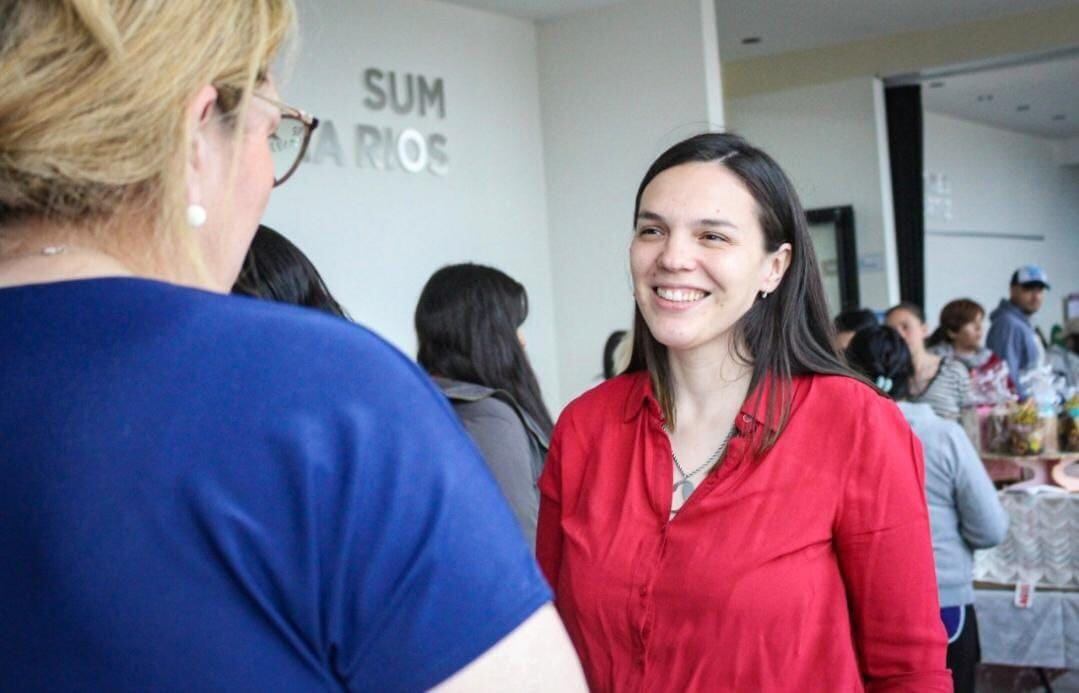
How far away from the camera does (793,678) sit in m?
1.59

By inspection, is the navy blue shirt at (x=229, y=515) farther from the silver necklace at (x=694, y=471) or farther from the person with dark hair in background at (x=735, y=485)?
the silver necklace at (x=694, y=471)

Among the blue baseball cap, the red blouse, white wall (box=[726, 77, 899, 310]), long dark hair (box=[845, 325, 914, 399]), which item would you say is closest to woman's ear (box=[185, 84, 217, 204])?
the red blouse

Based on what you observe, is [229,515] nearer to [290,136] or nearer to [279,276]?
[290,136]

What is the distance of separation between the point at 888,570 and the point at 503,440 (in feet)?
4.50

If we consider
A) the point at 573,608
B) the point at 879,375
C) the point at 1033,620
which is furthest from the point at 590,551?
the point at 1033,620

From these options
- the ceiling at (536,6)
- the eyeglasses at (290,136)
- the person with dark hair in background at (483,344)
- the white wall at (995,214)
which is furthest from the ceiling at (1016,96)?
the eyeglasses at (290,136)

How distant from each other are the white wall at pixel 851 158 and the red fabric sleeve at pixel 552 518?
8370 millimetres

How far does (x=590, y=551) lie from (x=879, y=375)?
2.13m

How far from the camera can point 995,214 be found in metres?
15.5

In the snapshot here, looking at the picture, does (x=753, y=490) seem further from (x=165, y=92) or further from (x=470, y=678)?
(x=165, y=92)

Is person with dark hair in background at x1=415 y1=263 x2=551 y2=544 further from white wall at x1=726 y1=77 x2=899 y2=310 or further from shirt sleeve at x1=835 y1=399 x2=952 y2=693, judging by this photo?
white wall at x1=726 y1=77 x2=899 y2=310

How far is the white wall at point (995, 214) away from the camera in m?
14.3

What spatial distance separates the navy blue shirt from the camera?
0.68m

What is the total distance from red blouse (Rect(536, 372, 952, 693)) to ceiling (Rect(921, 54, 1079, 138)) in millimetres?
9534
